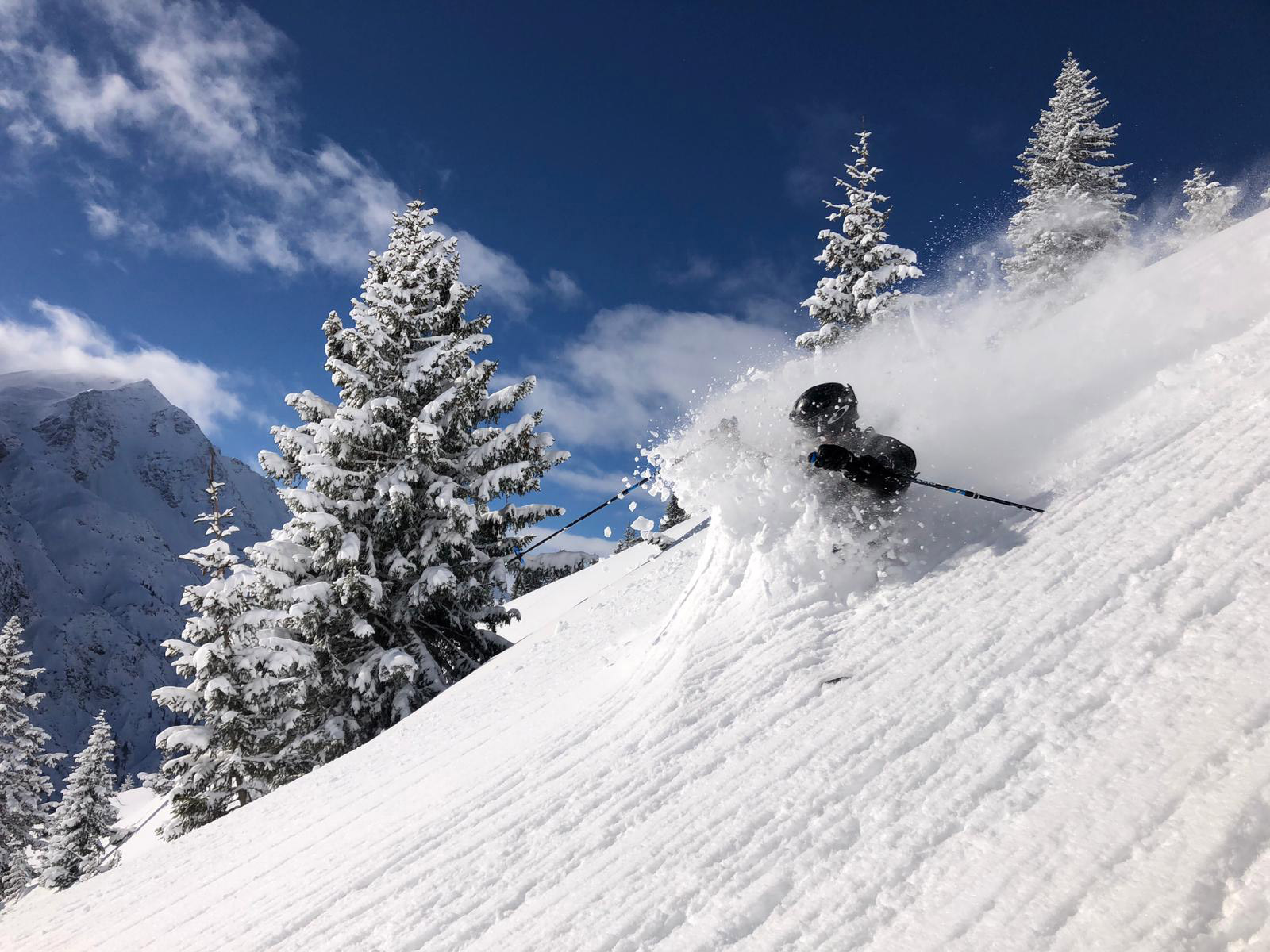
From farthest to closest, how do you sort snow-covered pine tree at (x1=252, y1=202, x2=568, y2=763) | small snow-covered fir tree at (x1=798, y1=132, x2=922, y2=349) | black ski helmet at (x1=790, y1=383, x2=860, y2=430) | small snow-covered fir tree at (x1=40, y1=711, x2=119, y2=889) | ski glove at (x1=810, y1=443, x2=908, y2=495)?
small snow-covered fir tree at (x1=40, y1=711, x2=119, y2=889), small snow-covered fir tree at (x1=798, y1=132, x2=922, y2=349), snow-covered pine tree at (x1=252, y1=202, x2=568, y2=763), black ski helmet at (x1=790, y1=383, x2=860, y2=430), ski glove at (x1=810, y1=443, x2=908, y2=495)

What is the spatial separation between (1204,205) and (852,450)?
3948 cm

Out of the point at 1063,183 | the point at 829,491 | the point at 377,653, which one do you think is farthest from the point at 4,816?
the point at 1063,183

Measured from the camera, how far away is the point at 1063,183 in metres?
24.4

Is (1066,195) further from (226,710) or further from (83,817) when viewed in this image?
(83,817)

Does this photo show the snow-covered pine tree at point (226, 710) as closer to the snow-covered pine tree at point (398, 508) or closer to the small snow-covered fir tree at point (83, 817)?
the snow-covered pine tree at point (398, 508)

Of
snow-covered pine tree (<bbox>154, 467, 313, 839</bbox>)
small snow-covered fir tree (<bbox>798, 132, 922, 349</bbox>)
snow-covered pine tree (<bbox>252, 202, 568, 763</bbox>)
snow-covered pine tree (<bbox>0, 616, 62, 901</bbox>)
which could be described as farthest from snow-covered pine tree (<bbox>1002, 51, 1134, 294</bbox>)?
snow-covered pine tree (<bbox>0, 616, 62, 901</bbox>)

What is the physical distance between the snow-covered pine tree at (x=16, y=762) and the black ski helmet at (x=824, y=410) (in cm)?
3269

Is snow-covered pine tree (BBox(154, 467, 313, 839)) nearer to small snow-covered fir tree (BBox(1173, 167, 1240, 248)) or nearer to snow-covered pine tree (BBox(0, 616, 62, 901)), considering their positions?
snow-covered pine tree (BBox(0, 616, 62, 901))

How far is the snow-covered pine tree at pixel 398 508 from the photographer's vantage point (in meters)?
10.9

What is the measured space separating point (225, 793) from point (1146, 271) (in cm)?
1674

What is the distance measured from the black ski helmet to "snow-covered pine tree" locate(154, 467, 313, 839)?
9.31 metres

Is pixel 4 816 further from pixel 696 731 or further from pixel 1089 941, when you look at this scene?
pixel 1089 941

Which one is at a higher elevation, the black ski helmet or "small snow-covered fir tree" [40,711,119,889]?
"small snow-covered fir tree" [40,711,119,889]

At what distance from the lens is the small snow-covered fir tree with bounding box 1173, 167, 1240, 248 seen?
97.6ft
